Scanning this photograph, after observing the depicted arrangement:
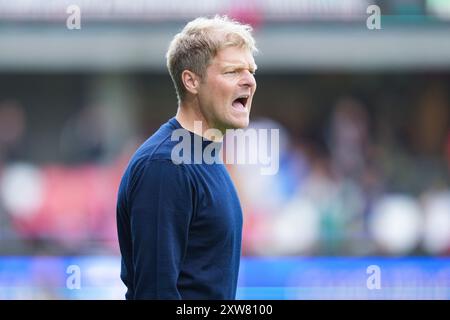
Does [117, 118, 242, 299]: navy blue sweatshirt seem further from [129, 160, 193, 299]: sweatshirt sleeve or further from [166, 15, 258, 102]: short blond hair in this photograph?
[166, 15, 258, 102]: short blond hair

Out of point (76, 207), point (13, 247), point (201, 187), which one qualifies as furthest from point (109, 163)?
point (201, 187)

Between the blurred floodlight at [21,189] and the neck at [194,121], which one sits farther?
the blurred floodlight at [21,189]

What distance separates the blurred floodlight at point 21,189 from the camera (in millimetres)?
13266

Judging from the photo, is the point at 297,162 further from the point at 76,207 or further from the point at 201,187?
the point at 201,187

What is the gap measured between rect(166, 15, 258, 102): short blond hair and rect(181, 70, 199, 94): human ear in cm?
2

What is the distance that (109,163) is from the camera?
14195mm

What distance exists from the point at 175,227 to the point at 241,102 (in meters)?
0.64

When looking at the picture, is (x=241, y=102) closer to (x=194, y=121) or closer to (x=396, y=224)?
(x=194, y=121)

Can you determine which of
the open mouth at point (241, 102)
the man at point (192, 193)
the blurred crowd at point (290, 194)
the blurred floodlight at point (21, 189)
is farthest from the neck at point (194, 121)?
the blurred floodlight at point (21, 189)

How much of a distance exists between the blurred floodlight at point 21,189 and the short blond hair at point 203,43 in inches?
348

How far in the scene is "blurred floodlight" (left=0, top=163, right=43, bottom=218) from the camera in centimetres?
1327

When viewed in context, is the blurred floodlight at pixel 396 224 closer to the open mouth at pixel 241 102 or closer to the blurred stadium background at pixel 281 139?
the blurred stadium background at pixel 281 139

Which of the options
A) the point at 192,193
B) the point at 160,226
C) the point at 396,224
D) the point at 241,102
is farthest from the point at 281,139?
the point at 160,226

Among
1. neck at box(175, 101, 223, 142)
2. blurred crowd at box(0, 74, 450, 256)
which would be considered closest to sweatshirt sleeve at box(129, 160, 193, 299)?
neck at box(175, 101, 223, 142)
